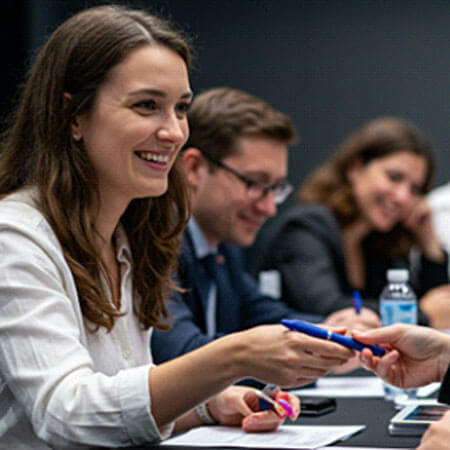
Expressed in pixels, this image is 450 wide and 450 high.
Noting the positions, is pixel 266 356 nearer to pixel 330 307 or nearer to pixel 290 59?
pixel 330 307

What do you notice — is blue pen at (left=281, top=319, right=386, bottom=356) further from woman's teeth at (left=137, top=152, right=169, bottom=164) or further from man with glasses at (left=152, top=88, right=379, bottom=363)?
man with glasses at (left=152, top=88, right=379, bottom=363)

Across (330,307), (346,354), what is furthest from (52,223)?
(330,307)

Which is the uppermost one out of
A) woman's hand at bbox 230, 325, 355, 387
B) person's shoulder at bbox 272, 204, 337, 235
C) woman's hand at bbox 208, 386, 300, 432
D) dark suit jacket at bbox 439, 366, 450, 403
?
woman's hand at bbox 230, 325, 355, 387

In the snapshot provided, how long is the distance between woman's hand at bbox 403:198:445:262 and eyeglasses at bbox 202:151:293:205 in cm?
160

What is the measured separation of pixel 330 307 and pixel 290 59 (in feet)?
7.51

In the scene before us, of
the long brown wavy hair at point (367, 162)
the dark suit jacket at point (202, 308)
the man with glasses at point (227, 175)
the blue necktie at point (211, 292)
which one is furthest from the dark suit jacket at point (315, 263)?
the blue necktie at point (211, 292)

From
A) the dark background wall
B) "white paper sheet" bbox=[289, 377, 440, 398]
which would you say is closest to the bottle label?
"white paper sheet" bbox=[289, 377, 440, 398]

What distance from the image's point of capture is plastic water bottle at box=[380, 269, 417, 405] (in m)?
1.83

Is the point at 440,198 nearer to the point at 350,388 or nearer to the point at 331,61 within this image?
the point at 331,61

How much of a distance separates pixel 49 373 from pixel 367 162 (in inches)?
115

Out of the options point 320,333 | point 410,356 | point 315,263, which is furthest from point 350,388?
point 315,263

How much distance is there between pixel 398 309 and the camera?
1.92m

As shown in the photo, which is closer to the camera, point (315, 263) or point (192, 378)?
point (192, 378)

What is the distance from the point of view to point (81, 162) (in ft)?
5.08
